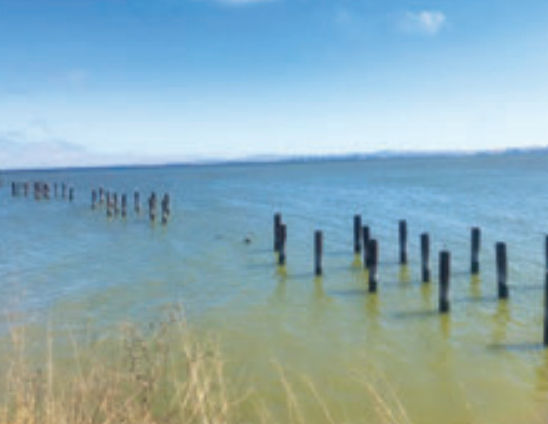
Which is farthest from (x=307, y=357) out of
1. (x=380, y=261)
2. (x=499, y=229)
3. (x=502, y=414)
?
(x=499, y=229)

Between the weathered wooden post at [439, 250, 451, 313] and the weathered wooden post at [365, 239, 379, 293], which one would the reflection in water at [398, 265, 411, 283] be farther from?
the weathered wooden post at [439, 250, 451, 313]

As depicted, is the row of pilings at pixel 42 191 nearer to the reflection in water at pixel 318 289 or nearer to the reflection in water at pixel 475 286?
the reflection in water at pixel 318 289

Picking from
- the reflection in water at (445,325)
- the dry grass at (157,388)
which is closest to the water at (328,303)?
the reflection in water at (445,325)

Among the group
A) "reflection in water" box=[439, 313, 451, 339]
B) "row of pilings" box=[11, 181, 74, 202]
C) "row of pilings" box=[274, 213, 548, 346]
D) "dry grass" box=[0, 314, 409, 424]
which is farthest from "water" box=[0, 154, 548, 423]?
"row of pilings" box=[11, 181, 74, 202]

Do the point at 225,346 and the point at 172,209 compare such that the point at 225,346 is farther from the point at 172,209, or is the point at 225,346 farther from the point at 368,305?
the point at 172,209

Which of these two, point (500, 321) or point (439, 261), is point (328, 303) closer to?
point (439, 261)

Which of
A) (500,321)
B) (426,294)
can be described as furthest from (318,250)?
(500,321)

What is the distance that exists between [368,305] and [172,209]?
35.1 meters

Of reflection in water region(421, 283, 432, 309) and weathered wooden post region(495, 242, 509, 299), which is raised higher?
weathered wooden post region(495, 242, 509, 299)

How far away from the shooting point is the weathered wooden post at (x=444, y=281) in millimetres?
14320

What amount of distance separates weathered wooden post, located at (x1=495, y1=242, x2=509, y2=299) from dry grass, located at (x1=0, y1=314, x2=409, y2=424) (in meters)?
7.23

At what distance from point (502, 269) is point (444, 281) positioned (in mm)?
2216

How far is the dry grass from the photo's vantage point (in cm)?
686

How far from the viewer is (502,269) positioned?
15164 mm
